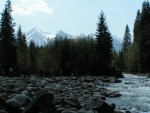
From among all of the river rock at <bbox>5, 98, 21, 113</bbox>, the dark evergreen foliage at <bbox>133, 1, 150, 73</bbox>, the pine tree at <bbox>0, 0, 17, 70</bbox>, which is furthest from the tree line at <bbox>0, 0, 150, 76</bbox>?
the river rock at <bbox>5, 98, 21, 113</bbox>

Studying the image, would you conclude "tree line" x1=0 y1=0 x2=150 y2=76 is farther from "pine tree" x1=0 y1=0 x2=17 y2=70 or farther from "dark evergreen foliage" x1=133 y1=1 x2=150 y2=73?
"dark evergreen foliage" x1=133 y1=1 x2=150 y2=73

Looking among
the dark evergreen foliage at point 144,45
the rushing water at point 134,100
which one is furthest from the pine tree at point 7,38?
the rushing water at point 134,100

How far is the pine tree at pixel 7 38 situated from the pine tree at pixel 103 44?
56.5 ft

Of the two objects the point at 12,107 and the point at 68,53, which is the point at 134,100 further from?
the point at 68,53

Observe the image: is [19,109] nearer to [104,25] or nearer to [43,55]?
[43,55]

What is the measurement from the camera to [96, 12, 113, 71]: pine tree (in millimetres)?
75800

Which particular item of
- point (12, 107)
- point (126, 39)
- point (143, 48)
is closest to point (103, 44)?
point (143, 48)

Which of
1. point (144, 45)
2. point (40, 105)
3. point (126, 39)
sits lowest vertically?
point (40, 105)

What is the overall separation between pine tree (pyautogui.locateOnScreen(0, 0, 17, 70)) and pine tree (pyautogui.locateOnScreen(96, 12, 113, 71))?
17.2 metres

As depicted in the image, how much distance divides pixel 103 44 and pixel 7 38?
2073 cm

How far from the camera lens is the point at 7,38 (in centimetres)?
7044

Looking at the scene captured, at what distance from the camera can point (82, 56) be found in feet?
239

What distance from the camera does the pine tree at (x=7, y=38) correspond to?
68.4 m

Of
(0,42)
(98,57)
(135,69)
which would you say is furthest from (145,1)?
(0,42)
